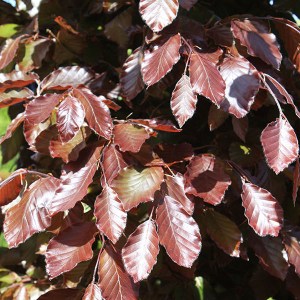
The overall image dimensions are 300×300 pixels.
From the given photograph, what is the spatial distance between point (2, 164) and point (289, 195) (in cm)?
88

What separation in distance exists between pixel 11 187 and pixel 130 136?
12.3 inches

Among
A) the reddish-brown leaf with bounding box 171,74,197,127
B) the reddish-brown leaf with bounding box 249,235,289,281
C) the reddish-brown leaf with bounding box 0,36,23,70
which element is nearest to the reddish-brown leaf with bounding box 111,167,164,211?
the reddish-brown leaf with bounding box 171,74,197,127

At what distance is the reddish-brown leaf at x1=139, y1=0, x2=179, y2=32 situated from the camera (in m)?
1.05

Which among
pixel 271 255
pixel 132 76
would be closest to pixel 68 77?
pixel 132 76

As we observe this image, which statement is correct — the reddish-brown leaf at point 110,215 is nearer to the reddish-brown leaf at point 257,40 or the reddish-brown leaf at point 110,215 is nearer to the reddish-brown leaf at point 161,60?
the reddish-brown leaf at point 161,60

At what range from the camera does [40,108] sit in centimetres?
109

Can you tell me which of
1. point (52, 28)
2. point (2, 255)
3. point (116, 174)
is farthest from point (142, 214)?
point (52, 28)

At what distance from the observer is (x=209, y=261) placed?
1528 millimetres

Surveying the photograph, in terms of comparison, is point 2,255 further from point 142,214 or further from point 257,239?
point 257,239

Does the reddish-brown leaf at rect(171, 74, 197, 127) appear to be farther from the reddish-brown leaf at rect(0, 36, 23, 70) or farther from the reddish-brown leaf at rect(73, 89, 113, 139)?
the reddish-brown leaf at rect(0, 36, 23, 70)

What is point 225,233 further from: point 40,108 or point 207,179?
point 40,108

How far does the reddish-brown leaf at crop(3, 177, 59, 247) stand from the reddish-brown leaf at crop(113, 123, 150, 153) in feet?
0.61

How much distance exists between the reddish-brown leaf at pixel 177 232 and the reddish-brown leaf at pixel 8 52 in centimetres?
64

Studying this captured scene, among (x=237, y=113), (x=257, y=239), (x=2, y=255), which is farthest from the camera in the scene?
(x=2, y=255)
